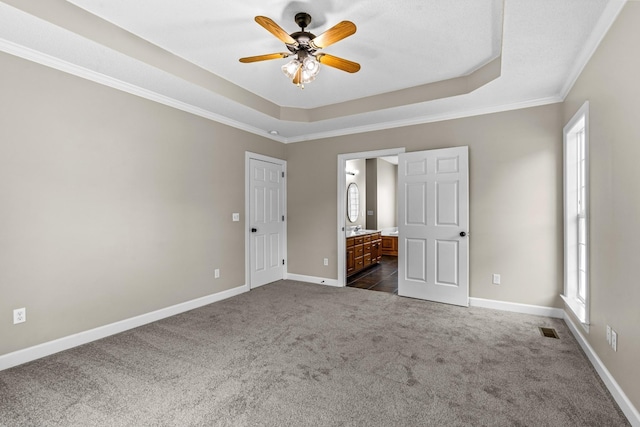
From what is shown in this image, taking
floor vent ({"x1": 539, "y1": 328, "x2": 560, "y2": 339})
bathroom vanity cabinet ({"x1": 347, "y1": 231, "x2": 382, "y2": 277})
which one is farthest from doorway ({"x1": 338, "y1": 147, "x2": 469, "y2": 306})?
bathroom vanity cabinet ({"x1": 347, "y1": 231, "x2": 382, "y2": 277})

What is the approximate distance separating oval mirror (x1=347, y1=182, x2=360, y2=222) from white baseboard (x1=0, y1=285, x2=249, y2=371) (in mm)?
3884

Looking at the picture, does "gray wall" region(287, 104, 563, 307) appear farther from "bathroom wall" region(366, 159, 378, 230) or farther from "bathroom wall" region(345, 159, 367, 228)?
"bathroom wall" region(366, 159, 378, 230)

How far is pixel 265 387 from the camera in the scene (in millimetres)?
2107

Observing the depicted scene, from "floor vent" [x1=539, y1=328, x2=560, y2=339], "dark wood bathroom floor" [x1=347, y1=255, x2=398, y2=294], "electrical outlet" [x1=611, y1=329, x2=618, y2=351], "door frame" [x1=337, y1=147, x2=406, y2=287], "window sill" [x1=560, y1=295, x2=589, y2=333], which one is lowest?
"floor vent" [x1=539, y1=328, x2=560, y2=339]

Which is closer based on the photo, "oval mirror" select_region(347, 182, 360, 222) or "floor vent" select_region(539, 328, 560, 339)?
"floor vent" select_region(539, 328, 560, 339)

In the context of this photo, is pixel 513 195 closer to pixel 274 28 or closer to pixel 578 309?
pixel 578 309

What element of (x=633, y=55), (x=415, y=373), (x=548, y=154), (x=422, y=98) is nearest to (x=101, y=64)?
(x=422, y=98)

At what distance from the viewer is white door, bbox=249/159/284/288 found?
4727 mm

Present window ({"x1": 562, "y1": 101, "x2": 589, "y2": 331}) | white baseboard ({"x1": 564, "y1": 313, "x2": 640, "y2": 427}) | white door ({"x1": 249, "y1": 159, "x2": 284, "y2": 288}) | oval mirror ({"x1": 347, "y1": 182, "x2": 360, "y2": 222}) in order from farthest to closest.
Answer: oval mirror ({"x1": 347, "y1": 182, "x2": 360, "y2": 222})
white door ({"x1": 249, "y1": 159, "x2": 284, "y2": 288})
window ({"x1": 562, "y1": 101, "x2": 589, "y2": 331})
white baseboard ({"x1": 564, "y1": 313, "x2": 640, "y2": 427})

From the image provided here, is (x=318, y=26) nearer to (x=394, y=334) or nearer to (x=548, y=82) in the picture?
(x=548, y=82)

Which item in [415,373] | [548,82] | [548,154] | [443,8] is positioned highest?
[443,8]

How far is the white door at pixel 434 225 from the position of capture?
3.86m

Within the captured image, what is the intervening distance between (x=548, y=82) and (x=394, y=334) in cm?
297

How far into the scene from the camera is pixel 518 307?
362cm
